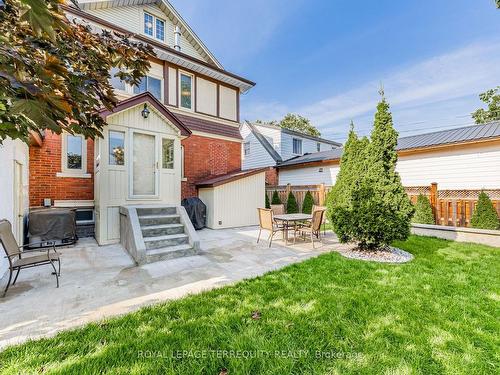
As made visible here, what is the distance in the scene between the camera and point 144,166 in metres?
6.85

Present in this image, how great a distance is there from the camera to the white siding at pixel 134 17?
988 cm

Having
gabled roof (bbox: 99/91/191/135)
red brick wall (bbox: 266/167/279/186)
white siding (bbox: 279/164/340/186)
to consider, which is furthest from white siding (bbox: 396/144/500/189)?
gabled roof (bbox: 99/91/191/135)

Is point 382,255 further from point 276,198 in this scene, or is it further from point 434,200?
point 276,198

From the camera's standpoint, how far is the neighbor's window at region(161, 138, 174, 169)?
720 centimetres

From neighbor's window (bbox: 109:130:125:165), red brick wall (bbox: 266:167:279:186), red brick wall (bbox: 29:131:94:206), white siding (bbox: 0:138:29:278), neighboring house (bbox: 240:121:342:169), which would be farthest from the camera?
neighboring house (bbox: 240:121:342:169)

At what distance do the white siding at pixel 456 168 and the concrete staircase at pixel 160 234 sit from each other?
11.3 m

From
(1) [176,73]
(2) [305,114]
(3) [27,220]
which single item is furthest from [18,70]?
(2) [305,114]

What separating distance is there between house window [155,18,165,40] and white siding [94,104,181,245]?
6.80 metres

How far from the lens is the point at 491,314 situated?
2.95 m

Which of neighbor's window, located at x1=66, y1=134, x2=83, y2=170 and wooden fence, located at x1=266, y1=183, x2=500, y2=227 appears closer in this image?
wooden fence, located at x1=266, y1=183, x2=500, y2=227

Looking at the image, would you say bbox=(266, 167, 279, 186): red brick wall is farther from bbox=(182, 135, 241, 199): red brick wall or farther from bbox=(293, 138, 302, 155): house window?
bbox=(182, 135, 241, 199): red brick wall

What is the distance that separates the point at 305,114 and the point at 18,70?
3884cm

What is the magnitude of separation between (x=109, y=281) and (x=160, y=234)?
1858mm

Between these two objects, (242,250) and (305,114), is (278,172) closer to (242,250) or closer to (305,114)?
(242,250)
